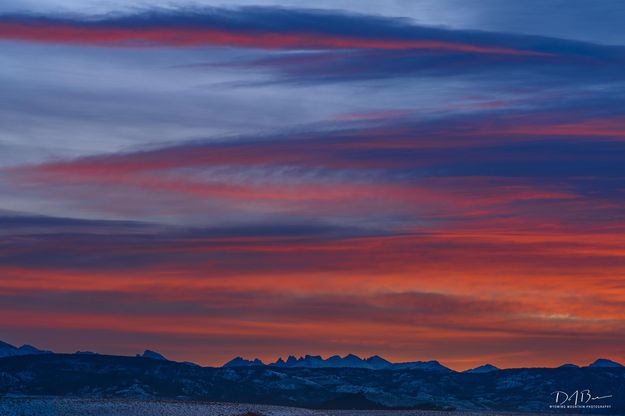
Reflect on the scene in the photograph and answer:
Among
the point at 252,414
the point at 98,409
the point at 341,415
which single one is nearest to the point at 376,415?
the point at 341,415

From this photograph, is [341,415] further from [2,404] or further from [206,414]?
[2,404]

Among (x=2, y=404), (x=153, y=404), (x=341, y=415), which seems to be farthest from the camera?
(x=341, y=415)

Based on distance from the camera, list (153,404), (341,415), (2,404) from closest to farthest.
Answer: (2,404)
(153,404)
(341,415)

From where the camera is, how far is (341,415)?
190500 millimetres

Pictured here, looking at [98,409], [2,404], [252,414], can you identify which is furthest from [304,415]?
[2,404]

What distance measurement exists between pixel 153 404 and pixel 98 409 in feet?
34.7

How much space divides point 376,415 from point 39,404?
73585 millimetres

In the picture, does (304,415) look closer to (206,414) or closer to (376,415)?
(206,414)

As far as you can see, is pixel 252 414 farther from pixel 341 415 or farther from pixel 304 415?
pixel 341 415

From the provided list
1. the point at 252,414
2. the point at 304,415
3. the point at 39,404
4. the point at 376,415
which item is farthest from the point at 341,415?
the point at 39,404

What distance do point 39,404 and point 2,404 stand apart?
458 centimetres

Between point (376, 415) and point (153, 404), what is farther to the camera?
point (376, 415)

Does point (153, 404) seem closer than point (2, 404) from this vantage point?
No

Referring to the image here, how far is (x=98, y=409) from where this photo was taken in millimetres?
140625
